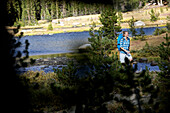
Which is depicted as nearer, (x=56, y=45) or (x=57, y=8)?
(x=56, y=45)

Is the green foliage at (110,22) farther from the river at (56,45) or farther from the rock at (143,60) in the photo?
the rock at (143,60)

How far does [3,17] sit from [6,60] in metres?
0.59

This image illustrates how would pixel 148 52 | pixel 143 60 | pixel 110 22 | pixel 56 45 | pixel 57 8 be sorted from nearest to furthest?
pixel 143 60, pixel 148 52, pixel 110 22, pixel 56 45, pixel 57 8

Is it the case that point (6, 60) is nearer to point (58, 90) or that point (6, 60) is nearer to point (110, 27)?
point (58, 90)

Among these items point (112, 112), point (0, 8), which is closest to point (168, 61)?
point (112, 112)

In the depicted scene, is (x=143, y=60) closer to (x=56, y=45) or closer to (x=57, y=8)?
(x=56, y=45)

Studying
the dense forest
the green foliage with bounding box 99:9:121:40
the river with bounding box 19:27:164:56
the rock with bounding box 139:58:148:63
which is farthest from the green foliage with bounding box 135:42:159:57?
the dense forest

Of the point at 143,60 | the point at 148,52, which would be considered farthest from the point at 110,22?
the point at 143,60

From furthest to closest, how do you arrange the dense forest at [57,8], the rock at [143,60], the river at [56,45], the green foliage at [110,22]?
the dense forest at [57,8], the river at [56,45], the green foliage at [110,22], the rock at [143,60]

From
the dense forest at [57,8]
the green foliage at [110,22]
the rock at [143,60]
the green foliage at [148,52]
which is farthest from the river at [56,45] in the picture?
the dense forest at [57,8]

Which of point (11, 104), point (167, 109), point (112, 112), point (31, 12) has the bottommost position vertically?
point (112, 112)

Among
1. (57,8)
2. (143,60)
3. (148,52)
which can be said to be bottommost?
(143,60)

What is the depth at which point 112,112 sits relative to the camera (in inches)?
229

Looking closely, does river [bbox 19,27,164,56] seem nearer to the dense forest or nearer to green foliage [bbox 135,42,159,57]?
green foliage [bbox 135,42,159,57]
